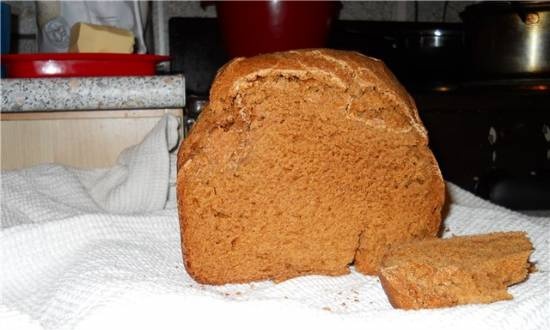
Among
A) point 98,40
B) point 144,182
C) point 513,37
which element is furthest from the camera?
point 513,37

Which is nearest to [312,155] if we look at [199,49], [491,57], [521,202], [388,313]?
[388,313]

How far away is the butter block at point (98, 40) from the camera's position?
143cm

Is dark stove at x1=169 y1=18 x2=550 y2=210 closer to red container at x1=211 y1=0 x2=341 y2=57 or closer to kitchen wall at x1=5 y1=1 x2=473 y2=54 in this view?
red container at x1=211 y1=0 x2=341 y2=57

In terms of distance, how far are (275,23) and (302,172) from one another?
835 millimetres

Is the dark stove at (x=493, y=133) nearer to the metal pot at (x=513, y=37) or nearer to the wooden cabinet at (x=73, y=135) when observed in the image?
the metal pot at (x=513, y=37)

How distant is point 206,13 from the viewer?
221 cm

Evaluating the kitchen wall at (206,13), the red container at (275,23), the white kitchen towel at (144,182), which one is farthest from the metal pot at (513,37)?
the white kitchen towel at (144,182)

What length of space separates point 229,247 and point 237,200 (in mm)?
82

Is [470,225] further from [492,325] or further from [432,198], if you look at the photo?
[492,325]

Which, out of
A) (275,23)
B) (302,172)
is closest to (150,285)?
(302,172)

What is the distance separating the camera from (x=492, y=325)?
2.10 ft

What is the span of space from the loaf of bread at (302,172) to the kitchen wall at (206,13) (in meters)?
1.43

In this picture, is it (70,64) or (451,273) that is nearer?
(451,273)

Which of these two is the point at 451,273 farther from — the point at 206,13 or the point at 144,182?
the point at 206,13
